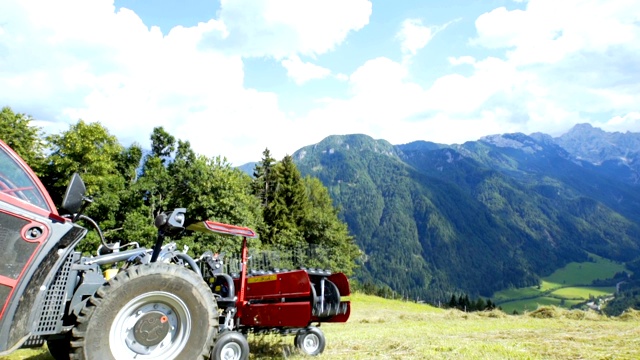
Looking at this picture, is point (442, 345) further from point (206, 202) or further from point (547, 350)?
point (206, 202)

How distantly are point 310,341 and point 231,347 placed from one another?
6.12ft

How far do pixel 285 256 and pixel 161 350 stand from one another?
117 ft

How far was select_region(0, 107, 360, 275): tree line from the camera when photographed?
1254 inches

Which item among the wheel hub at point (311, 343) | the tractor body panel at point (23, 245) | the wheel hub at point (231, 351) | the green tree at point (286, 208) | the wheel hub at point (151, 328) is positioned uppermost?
the green tree at point (286, 208)

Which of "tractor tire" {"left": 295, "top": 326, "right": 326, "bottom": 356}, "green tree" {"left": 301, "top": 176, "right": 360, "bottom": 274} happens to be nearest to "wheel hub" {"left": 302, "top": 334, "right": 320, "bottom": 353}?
"tractor tire" {"left": 295, "top": 326, "right": 326, "bottom": 356}

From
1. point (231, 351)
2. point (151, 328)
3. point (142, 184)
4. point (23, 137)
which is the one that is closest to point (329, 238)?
point (142, 184)

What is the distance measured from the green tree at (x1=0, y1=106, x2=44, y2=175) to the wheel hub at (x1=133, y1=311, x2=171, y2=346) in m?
32.6

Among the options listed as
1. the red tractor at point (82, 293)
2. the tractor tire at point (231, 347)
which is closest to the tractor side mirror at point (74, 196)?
the red tractor at point (82, 293)

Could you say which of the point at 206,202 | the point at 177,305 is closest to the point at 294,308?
the point at 177,305

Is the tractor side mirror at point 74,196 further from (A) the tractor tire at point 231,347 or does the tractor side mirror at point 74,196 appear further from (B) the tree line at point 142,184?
(B) the tree line at point 142,184

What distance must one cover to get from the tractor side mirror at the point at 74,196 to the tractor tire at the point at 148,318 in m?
0.94

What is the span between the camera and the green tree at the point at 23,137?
105 feet

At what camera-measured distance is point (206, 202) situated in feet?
112

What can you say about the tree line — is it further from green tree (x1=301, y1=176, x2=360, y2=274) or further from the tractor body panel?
the tractor body panel
